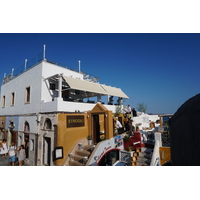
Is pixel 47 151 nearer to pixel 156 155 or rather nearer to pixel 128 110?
pixel 156 155

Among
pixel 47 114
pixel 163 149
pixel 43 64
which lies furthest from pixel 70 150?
pixel 43 64

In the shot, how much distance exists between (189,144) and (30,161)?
43.1ft

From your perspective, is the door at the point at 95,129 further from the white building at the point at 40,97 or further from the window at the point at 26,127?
the window at the point at 26,127

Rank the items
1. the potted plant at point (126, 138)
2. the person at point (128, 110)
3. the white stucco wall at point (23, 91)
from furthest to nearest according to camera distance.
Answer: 1. the person at point (128, 110)
2. the white stucco wall at point (23, 91)
3. the potted plant at point (126, 138)

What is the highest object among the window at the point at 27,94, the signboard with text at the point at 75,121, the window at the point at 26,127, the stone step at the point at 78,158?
the window at the point at 27,94

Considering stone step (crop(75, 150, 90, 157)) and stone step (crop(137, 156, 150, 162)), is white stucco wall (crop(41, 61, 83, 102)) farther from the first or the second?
stone step (crop(137, 156, 150, 162))

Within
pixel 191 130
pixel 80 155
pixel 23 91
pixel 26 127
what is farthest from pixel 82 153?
pixel 23 91

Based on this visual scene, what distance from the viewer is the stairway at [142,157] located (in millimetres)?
8789

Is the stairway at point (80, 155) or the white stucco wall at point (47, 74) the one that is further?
the white stucco wall at point (47, 74)

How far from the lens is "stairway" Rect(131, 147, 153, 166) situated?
879 cm

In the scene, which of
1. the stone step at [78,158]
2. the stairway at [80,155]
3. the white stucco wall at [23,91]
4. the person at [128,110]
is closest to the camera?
the stairway at [80,155]

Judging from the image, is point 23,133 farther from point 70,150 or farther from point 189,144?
point 189,144

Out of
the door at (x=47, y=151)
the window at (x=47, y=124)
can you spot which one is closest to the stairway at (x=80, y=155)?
the door at (x=47, y=151)

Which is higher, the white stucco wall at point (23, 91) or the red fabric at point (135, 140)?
the white stucco wall at point (23, 91)
